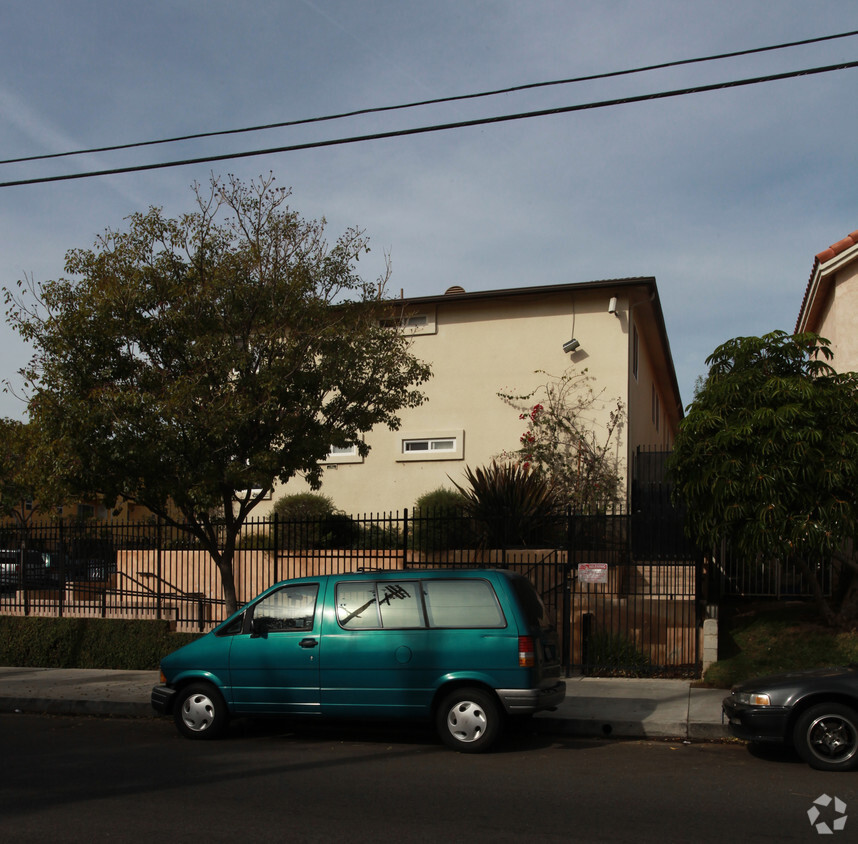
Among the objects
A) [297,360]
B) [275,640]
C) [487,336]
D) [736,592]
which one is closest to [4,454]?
[297,360]

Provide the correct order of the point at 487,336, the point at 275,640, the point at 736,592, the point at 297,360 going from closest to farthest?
the point at 275,640, the point at 297,360, the point at 736,592, the point at 487,336

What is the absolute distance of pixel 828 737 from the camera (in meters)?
7.75

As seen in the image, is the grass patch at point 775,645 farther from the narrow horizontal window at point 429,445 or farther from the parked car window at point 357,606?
the narrow horizontal window at point 429,445

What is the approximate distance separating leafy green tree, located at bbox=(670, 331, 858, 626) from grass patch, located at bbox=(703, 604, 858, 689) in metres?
0.51

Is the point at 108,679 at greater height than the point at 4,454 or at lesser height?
lesser

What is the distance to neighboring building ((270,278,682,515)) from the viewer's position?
19.1 metres

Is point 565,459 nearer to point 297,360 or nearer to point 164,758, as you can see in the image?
point 297,360

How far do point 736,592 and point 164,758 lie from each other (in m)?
10.5

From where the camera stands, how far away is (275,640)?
30.6 feet

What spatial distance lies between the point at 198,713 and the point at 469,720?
9.59ft

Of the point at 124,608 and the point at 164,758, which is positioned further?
the point at 124,608

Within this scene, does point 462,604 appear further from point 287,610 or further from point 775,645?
point 775,645

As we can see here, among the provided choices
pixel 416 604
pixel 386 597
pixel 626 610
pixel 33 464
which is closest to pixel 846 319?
pixel 626 610

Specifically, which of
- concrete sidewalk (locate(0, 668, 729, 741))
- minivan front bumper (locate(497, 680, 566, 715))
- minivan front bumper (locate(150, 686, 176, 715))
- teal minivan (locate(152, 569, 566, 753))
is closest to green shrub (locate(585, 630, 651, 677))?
concrete sidewalk (locate(0, 668, 729, 741))
